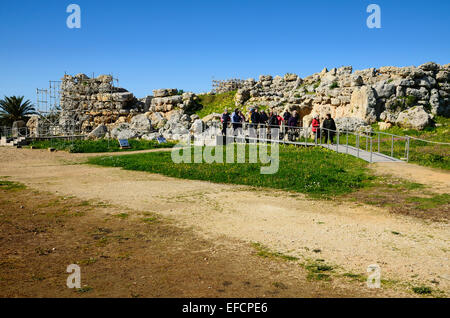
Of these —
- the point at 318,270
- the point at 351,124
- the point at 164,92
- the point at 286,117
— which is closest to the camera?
the point at 318,270

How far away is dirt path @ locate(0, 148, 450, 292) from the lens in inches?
236

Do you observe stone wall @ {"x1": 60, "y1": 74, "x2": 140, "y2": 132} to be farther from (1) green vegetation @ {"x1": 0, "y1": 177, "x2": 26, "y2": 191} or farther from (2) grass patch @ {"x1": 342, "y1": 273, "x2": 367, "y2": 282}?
(2) grass patch @ {"x1": 342, "y1": 273, "x2": 367, "y2": 282}

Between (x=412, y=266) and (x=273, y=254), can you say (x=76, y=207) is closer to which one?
(x=273, y=254)

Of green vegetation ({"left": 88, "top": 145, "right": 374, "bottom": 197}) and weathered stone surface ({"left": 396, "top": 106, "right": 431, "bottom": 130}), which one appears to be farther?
weathered stone surface ({"left": 396, "top": 106, "right": 431, "bottom": 130})

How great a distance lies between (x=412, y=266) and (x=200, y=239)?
3.77m

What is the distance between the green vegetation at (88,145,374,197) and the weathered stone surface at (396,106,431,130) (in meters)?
8.94

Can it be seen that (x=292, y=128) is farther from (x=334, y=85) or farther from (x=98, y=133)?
(x=98, y=133)

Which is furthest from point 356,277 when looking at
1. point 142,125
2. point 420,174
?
point 142,125

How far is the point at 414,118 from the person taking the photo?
2477cm

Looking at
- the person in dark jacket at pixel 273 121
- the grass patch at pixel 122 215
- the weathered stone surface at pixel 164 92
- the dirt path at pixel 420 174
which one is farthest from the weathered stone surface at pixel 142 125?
the grass patch at pixel 122 215

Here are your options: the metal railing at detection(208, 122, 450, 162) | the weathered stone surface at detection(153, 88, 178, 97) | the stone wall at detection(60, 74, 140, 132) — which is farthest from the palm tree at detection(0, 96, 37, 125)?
the metal railing at detection(208, 122, 450, 162)

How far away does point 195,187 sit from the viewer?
1274 cm

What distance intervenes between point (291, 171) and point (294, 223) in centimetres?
625

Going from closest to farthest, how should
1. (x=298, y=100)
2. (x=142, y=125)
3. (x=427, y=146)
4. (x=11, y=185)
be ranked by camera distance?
(x=11, y=185)
(x=427, y=146)
(x=298, y=100)
(x=142, y=125)
